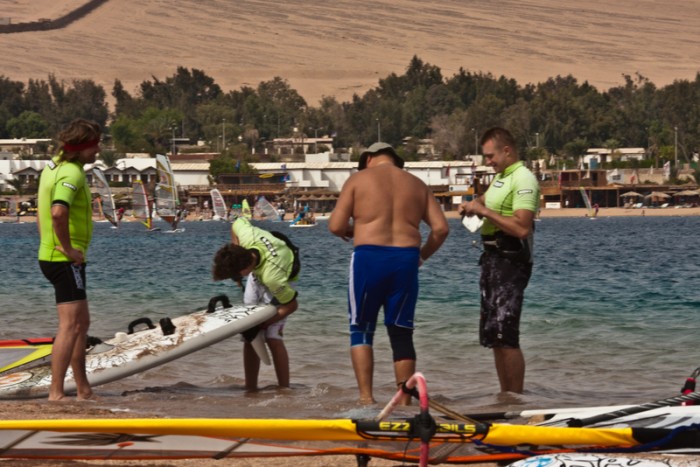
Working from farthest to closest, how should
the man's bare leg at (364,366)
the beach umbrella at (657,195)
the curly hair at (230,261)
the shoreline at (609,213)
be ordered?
the beach umbrella at (657,195), the shoreline at (609,213), the curly hair at (230,261), the man's bare leg at (364,366)

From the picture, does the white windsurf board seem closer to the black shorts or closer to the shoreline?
the black shorts

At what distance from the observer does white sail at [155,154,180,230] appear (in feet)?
253

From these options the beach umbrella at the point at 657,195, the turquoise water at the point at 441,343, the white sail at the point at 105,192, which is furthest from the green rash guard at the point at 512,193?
the beach umbrella at the point at 657,195

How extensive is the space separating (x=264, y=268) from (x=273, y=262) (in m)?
0.09

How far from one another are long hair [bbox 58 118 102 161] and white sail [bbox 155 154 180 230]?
6725 centimetres

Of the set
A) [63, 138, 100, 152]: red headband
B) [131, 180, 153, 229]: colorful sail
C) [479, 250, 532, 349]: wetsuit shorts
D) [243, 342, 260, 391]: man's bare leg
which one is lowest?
[131, 180, 153, 229]: colorful sail

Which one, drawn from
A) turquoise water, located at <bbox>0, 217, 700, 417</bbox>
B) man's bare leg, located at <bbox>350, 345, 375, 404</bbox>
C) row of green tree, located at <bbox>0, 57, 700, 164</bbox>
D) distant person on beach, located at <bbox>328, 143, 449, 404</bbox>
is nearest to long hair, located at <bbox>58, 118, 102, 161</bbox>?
distant person on beach, located at <bbox>328, 143, 449, 404</bbox>

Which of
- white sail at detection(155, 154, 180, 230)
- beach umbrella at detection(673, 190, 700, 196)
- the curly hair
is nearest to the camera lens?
the curly hair

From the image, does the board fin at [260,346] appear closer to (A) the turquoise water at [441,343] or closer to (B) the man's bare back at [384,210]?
(A) the turquoise water at [441,343]

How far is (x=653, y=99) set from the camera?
18788 cm

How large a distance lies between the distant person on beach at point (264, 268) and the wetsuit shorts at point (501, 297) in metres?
1.43

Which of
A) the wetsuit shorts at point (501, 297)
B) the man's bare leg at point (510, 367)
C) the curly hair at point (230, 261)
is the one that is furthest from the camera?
the curly hair at point (230, 261)

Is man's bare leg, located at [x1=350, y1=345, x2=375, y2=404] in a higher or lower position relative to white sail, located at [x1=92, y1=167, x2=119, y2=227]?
higher

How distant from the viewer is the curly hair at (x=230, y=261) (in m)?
8.81
